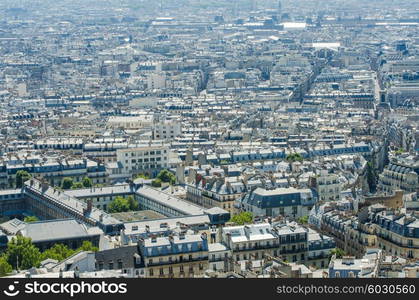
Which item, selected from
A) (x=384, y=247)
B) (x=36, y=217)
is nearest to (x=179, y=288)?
(x=384, y=247)

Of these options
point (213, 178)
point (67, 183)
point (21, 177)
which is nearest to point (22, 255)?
point (213, 178)

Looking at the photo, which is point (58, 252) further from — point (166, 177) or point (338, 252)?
point (166, 177)

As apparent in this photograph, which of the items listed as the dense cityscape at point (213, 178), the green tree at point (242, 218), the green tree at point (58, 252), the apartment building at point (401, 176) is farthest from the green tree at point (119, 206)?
the apartment building at point (401, 176)

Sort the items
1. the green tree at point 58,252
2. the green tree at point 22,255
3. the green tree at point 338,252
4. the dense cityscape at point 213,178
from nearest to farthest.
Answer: the dense cityscape at point 213,178, the green tree at point 338,252, the green tree at point 22,255, the green tree at point 58,252

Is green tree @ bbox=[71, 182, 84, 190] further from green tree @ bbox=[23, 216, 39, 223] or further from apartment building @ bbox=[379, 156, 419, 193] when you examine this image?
apartment building @ bbox=[379, 156, 419, 193]

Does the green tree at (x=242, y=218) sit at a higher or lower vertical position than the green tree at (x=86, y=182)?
higher

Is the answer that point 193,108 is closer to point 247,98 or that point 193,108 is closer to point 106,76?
point 247,98

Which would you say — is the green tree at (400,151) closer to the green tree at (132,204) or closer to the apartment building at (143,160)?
the apartment building at (143,160)

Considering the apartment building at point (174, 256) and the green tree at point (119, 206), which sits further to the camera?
the green tree at point (119, 206)
